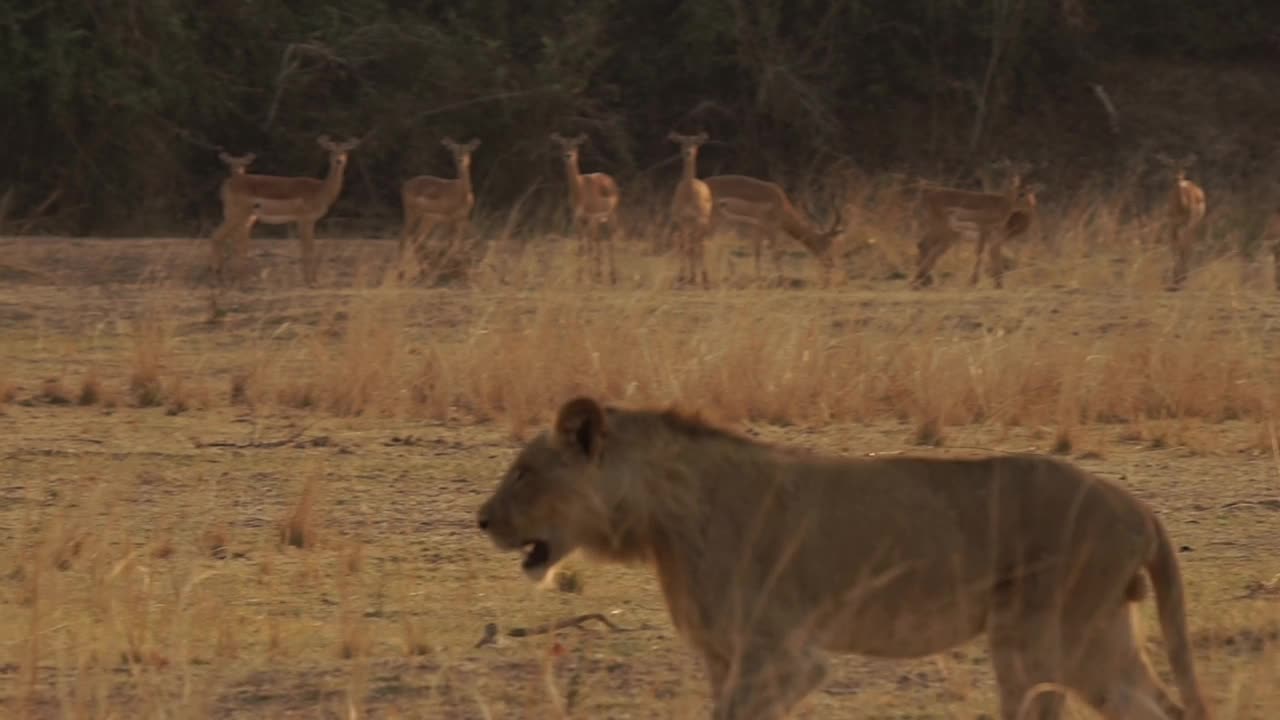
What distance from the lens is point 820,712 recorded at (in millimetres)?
5781

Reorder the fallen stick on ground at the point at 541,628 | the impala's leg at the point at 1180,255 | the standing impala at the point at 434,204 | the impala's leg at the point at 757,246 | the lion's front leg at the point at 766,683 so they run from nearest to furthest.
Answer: the lion's front leg at the point at 766,683 < the fallen stick on ground at the point at 541,628 < the impala's leg at the point at 1180,255 < the impala's leg at the point at 757,246 < the standing impala at the point at 434,204

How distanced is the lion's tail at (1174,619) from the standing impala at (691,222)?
41.7ft

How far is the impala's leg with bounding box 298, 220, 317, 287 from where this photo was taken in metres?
17.5

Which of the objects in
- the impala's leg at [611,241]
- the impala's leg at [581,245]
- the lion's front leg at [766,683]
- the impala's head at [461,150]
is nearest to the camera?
the lion's front leg at [766,683]

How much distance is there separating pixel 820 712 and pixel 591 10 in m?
19.5

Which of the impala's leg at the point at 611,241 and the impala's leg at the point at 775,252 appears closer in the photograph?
the impala's leg at the point at 611,241

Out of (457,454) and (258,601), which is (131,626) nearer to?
(258,601)

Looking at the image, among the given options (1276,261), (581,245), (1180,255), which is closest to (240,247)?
(581,245)

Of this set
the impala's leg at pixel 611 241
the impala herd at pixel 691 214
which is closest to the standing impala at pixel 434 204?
the impala herd at pixel 691 214

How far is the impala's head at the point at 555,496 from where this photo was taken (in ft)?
16.5

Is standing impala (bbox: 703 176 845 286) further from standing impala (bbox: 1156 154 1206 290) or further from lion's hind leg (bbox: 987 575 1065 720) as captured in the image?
lion's hind leg (bbox: 987 575 1065 720)

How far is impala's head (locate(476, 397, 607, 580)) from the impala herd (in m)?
12.6

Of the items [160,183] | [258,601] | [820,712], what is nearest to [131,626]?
[258,601]

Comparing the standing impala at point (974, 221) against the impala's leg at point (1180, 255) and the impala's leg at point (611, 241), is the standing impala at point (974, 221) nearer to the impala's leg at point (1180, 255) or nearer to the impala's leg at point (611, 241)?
the impala's leg at point (1180, 255)
